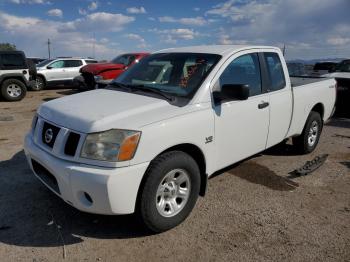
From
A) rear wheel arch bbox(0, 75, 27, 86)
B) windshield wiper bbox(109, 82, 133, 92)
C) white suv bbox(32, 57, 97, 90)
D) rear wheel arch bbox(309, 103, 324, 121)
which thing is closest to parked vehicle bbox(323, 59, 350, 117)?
rear wheel arch bbox(309, 103, 324, 121)

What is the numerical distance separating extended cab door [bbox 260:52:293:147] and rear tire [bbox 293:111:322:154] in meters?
0.76

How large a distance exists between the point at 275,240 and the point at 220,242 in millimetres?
531

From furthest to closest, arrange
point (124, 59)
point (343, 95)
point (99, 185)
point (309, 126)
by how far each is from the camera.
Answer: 1. point (124, 59)
2. point (343, 95)
3. point (309, 126)
4. point (99, 185)

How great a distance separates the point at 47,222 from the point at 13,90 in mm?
10345

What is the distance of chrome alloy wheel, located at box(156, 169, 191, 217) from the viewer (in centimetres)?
316

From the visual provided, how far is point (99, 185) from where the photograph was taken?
2.70 metres

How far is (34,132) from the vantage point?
356 centimetres

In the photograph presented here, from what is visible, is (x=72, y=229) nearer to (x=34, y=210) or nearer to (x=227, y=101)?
(x=34, y=210)

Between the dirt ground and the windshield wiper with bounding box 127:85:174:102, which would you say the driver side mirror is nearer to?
the windshield wiper with bounding box 127:85:174:102

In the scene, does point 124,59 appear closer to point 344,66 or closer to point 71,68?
point 71,68

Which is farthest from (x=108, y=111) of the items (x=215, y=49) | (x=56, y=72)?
(x=56, y=72)

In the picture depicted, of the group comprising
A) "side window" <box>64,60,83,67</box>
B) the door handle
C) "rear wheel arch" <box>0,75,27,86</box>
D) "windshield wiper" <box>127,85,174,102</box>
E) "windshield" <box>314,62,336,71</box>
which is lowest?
"rear wheel arch" <box>0,75,27,86</box>

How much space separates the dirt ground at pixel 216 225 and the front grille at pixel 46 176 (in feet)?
1.58

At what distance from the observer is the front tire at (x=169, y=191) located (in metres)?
2.95
